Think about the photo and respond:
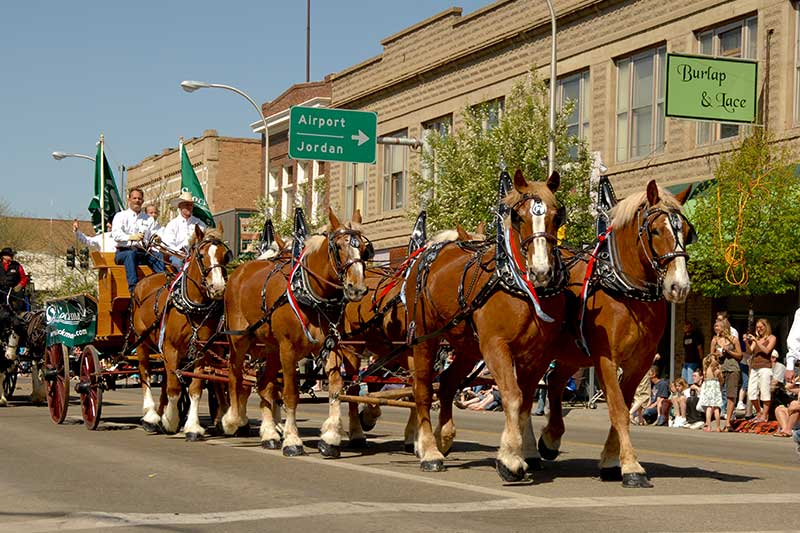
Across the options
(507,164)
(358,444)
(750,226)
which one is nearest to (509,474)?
(358,444)

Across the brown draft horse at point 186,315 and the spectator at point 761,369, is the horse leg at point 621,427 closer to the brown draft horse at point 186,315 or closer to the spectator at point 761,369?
the brown draft horse at point 186,315

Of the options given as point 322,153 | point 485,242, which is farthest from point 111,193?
point 485,242

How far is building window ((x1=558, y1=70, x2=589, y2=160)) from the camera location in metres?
33.0

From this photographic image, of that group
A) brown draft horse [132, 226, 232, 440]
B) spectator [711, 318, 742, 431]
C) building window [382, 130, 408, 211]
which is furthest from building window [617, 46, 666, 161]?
brown draft horse [132, 226, 232, 440]

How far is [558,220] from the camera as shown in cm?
1103

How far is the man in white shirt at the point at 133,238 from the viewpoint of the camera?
18.0 metres

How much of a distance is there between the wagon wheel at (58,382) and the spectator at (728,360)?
36.2 feet

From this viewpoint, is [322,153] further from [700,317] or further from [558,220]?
[558,220]

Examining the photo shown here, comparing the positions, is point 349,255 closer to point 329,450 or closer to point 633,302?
point 329,450

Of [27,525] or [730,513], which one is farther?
[730,513]

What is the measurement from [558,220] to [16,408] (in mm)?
14531

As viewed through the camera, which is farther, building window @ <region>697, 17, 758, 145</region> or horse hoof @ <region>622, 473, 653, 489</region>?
building window @ <region>697, 17, 758, 145</region>

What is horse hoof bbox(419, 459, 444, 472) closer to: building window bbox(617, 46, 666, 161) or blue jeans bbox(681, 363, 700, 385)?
blue jeans bbox(681, 363, 700, 385)

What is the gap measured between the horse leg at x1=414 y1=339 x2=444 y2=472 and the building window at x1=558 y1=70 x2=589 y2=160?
69.2 feet
